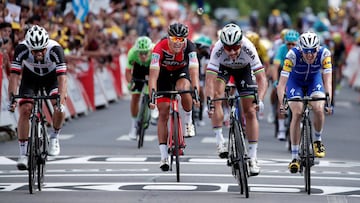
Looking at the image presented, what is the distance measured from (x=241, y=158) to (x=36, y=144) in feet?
7.77

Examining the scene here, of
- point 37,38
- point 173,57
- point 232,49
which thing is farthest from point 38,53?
point 232,49

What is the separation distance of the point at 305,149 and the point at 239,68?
1365mm

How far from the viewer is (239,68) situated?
15.5 m

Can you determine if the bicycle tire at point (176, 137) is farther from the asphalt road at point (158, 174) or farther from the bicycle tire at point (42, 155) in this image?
the bicycle tire at point (42, 155)

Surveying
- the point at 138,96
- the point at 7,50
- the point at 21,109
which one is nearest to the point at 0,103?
the point at 7,50

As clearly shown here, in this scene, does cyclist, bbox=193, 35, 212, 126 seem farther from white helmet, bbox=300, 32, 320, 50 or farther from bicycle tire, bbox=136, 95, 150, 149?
white helmet, bbox=300, 32, 320, 50

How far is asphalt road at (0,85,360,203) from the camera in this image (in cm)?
1413

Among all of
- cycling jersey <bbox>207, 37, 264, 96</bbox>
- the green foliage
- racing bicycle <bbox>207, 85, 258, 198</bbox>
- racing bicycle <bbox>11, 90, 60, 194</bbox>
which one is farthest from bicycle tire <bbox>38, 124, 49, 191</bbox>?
the green foliage

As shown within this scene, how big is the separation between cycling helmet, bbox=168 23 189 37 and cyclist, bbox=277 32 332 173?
4.26 ft

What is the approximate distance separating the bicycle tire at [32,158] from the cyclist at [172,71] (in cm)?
160

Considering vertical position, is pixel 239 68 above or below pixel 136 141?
above

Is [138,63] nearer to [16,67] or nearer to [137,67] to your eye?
[137,67]

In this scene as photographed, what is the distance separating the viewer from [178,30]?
15719 millimetres

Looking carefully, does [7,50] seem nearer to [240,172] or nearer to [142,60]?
[142,60]
